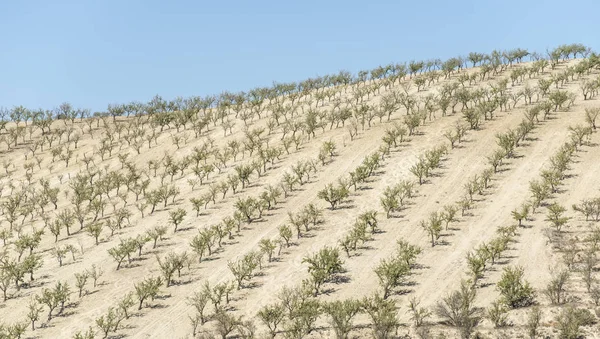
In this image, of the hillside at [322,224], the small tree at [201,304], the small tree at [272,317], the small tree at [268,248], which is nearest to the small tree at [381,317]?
the hillside at [322,224]

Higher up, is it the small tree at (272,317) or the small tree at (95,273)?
the small tree at (95,273)

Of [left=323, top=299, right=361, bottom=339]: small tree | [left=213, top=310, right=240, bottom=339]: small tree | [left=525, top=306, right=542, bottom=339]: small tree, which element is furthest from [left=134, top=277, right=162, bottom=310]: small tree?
[left=525, top=306, right=542, bottom=339]: small tree

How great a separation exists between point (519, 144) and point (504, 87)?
21.0 meters

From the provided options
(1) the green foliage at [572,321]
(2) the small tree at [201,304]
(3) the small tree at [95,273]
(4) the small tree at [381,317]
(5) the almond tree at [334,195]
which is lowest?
(1) the green foliage at [572,321]

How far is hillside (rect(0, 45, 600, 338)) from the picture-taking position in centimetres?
2372

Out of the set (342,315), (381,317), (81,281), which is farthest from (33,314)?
(381,317)

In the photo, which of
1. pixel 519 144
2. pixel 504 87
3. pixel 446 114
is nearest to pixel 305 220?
pixel 519 144

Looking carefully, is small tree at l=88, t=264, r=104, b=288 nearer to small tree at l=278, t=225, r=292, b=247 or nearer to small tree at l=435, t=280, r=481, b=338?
small tree at l=278, t=225, r=292, b=247

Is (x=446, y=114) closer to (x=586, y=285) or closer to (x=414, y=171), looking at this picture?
(x=414, y=171)

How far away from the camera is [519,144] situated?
46312 mm

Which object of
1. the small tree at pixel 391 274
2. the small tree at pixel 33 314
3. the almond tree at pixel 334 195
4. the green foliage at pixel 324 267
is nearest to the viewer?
the small tree at pixel 33 314

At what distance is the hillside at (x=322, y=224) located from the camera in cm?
2372

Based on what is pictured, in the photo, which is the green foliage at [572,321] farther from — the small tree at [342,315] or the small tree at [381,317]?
the small tree at [342,315]

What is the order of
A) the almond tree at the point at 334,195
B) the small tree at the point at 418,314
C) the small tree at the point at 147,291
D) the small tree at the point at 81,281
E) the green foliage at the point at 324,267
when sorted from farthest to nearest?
1. the almond tree at the point at 334,195
2. the small tree at the point at 81,281
3. the green foliage at the point at 324,267
4. the small tree at the point at 147,291
5. the small tree at the point at 418,314
